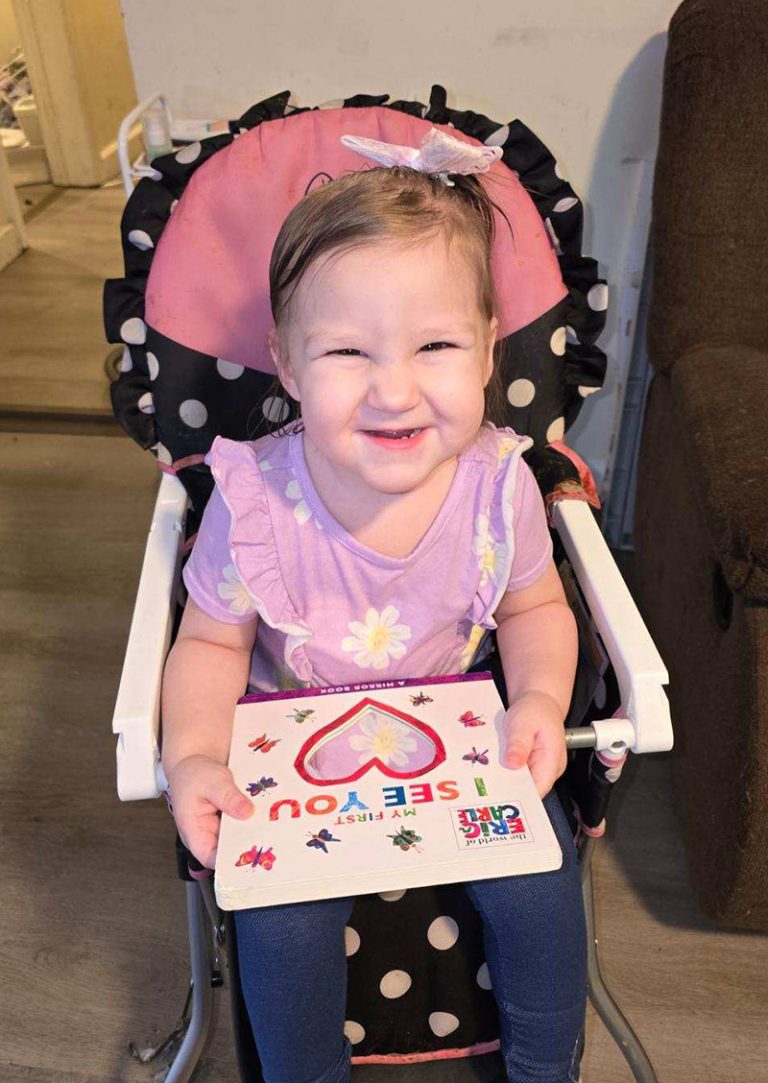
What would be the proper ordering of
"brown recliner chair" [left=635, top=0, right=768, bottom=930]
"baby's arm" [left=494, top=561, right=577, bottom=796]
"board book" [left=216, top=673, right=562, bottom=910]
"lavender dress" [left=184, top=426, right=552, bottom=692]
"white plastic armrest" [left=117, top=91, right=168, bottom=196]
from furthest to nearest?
"white plastic armrest" [left=117, top=91, right=168, bottom=196], "brown recliner chair" [left=635, top=0, right=768, bottom=930], "lavender dress" [left=184, top=426, right=552, bottom=692], "baby's arm" [left=494, top=561, right=577, bottom=796], "board book" [left=216, top=673, right=562, bottom=910]

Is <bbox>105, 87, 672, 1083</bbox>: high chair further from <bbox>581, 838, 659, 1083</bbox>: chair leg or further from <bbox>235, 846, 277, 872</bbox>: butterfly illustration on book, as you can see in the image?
<bbox>235, 846, 277, 872</bbox>: butterfly illustration on book

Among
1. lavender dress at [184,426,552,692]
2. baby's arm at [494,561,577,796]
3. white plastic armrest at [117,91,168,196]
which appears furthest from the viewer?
white plastic armrest at [117,91,168,196]

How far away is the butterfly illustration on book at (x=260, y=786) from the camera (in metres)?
0.68

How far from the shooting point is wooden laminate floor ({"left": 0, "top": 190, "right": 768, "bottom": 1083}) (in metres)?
1.04

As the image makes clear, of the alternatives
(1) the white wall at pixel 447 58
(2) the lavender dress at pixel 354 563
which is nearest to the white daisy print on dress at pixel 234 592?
(2) the lavender dress at pixel 354 563

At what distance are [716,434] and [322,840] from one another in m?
0.64

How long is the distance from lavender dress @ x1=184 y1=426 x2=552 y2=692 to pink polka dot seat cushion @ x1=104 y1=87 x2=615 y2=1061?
9cm

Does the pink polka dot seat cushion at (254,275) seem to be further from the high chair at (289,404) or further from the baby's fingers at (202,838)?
the baby's fingers at (202,838)

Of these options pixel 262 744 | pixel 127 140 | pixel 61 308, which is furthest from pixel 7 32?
pixel 262 744

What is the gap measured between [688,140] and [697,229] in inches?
4.2

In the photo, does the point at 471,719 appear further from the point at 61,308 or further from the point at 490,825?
the point at 61,308

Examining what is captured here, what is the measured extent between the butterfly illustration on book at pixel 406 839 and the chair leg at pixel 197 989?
0.26 m

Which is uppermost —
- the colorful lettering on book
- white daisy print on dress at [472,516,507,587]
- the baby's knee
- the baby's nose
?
the baby's nose

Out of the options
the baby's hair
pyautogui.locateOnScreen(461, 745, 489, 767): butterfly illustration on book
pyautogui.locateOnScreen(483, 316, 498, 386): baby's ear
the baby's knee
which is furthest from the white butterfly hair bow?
the baby's knee
